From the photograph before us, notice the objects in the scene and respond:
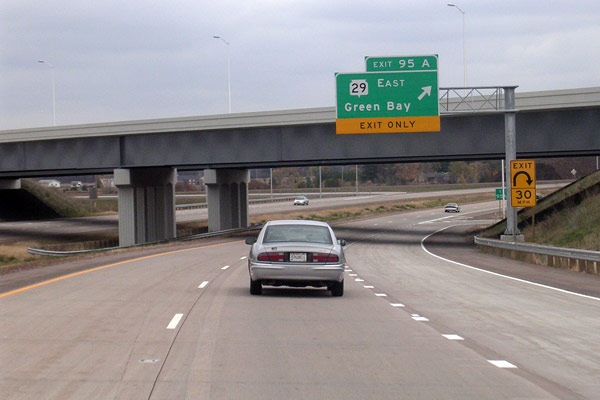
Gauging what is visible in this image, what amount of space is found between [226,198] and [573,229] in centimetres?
3217

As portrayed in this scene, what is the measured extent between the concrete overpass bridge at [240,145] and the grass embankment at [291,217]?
5094mm

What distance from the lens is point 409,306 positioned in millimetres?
15203

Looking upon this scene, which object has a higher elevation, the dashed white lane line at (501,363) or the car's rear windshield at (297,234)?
the car's rear windshield at (297,234)

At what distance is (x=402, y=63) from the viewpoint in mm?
35750

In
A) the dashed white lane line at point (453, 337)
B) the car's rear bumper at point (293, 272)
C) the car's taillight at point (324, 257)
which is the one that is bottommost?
the dashed white lane line at point (453, 337)

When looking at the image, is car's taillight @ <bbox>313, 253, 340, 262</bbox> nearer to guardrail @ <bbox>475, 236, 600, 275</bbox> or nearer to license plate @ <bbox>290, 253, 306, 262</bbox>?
license plate @ <bbox>290, 253, 306, 262</bbox>

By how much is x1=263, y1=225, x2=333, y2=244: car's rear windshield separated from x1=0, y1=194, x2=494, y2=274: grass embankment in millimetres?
11168

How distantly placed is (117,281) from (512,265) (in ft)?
50.0

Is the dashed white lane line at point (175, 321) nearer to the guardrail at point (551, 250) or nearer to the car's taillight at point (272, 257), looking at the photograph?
the car's taillight at point (272, 257)

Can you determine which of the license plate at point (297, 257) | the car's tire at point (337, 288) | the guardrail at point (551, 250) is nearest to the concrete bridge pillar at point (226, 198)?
the guardrail at point (551, 250)

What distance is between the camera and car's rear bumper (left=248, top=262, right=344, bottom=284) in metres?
15.5

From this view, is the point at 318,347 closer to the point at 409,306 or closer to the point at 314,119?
the point at 409,306

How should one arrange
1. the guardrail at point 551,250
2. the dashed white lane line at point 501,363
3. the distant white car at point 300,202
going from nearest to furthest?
the dashed white lane line at point 501,363 → the guardrail at point 551,250 → the distant white car at point 300,202

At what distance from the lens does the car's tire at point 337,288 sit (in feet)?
53.4
